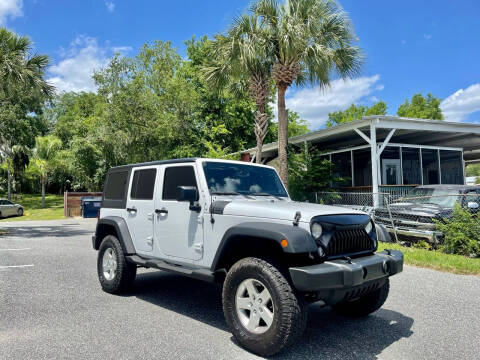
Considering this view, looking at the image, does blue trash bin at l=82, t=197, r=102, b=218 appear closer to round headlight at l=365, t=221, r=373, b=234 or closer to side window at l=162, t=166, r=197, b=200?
side window at l=162, t=166, r=197, b=200

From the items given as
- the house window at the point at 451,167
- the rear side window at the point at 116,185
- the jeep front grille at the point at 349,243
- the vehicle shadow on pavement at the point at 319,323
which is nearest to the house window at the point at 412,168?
the house window at the point at 451,167

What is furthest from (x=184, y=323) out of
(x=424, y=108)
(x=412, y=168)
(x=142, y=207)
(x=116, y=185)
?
(x=424, y=108)

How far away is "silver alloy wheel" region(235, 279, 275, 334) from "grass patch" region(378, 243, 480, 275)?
17.7 ft

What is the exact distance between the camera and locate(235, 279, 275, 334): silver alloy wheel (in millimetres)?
3463

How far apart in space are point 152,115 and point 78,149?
464 inches

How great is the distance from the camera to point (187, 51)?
30547mm

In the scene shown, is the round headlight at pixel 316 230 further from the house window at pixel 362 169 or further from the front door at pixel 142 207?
the house window at pixel 362 169

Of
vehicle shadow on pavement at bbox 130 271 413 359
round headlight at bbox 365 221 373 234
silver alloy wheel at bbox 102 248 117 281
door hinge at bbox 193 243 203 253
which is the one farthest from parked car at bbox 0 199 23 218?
round headlight at bbox 365 221 373 234

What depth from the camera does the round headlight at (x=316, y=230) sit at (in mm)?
3461

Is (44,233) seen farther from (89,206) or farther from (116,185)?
(116,185)

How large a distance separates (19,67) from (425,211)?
15.3 metres

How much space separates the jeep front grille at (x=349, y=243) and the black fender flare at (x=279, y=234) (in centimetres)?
Answer: 36

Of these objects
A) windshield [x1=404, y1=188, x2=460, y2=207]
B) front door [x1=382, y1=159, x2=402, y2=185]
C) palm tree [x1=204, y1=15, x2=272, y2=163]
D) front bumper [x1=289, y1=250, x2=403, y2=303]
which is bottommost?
front bumper [x1=289, y1=250, x2=403, y2=303]

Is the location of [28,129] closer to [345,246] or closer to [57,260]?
[57,260]
